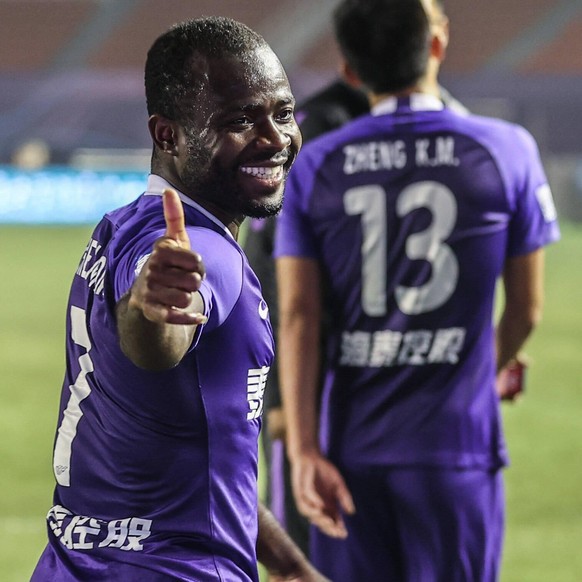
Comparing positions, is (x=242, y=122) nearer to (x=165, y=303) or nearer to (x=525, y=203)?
(x=165, y=303)

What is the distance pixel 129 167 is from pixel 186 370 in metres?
20.5

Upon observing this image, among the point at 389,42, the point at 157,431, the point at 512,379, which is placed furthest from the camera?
the point at 512,379

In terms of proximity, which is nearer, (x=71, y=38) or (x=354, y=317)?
(x=354, y=317)

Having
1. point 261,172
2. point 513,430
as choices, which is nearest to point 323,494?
point 261,172

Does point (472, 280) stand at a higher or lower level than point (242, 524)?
higher

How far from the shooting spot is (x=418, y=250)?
3.32 m

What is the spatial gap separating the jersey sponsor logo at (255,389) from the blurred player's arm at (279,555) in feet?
1.14

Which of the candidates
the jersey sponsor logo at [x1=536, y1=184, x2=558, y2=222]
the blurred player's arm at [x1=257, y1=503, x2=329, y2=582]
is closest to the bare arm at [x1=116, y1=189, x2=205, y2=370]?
the blurred player's arm at [x1=257, y1=503, x2=329, y2=582]

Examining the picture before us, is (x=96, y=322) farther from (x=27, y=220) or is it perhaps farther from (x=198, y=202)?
(x=27, y=220)

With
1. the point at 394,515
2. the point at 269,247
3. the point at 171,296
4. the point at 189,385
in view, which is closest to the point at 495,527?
the point at 394,515

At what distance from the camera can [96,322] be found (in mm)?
1958

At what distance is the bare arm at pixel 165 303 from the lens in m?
1.64

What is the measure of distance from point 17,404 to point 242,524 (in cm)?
760

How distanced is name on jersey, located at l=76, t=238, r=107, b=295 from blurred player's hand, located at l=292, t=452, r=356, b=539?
1.41m
